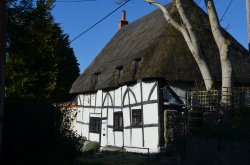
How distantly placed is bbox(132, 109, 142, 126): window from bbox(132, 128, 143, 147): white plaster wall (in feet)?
0.96

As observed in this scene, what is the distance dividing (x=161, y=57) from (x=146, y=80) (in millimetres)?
1265

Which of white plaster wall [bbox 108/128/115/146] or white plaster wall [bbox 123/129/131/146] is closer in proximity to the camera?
white plaster wall [bbox 123/129/131/146]

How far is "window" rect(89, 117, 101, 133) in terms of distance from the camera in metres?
26.0

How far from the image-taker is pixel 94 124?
26766 millimetres

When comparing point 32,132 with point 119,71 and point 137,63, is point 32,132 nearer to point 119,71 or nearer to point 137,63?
point 137,63

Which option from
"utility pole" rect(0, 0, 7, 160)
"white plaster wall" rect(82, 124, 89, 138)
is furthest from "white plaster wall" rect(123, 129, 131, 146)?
"utility pole" rect(0, 0, 7, 160)

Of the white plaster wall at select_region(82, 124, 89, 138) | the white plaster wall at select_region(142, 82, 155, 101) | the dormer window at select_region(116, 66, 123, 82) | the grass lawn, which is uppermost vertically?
the dormer window at select_region(116, 66, 123, 82)

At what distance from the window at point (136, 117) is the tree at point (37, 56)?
457 cm

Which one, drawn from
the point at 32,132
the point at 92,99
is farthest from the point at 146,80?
the point at 32,132

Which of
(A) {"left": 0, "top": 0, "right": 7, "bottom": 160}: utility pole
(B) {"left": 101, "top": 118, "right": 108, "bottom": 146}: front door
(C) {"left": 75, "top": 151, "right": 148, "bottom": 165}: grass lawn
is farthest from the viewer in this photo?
(B) {"left": 101, "top": 118, "right": 108, "bottom": 146}: front door

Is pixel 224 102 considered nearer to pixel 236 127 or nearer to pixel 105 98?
pixel 236 127

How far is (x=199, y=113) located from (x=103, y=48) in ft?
56.2

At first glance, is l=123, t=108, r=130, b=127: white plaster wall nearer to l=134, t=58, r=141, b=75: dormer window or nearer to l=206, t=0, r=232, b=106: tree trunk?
l=134, t=58, r=141, b=75: dormer window

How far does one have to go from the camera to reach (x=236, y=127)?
42.4ft
